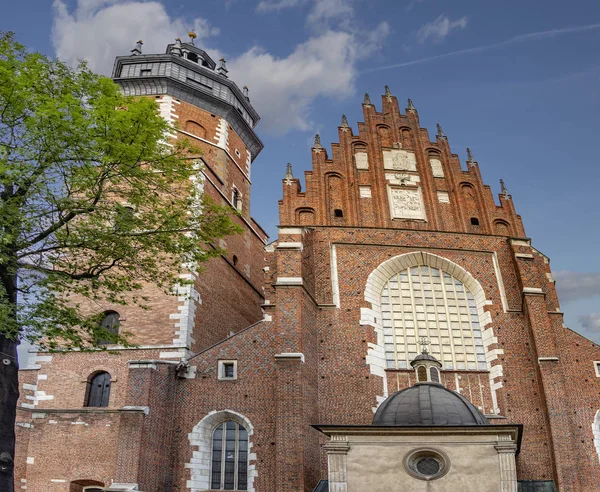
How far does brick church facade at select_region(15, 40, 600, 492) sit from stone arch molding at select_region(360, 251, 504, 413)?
0.05 meters

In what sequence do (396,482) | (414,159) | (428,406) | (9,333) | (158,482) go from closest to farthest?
1. (9,333)
2. (396,482)
3. (428,406)
4. (158,482)
5. (414,159)

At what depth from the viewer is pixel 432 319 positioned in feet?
66.8

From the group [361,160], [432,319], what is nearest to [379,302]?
[432,319]

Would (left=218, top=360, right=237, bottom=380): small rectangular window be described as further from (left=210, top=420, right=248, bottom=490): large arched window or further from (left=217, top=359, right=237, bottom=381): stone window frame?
(left=210, top=420, right=248, bottom=490): large arched window

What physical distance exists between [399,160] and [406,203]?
2150 millimetres

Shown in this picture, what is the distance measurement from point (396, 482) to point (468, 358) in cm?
750

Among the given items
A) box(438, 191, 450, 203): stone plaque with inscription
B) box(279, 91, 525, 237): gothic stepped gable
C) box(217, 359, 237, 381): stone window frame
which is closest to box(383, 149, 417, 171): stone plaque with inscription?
box(279, 91, 525, 237): gothic stepped gable

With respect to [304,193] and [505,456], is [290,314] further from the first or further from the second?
[505,456]

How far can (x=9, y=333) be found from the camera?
10.7 m

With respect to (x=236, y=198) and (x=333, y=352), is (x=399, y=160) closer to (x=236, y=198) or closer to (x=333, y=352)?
(x=236, y=198)

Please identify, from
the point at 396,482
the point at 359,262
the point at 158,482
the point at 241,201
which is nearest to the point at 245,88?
the point at 241,201

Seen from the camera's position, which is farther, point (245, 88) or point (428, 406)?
point (245, 88)

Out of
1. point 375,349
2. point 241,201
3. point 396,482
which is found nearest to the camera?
point 396,482

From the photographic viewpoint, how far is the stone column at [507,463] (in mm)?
13033
